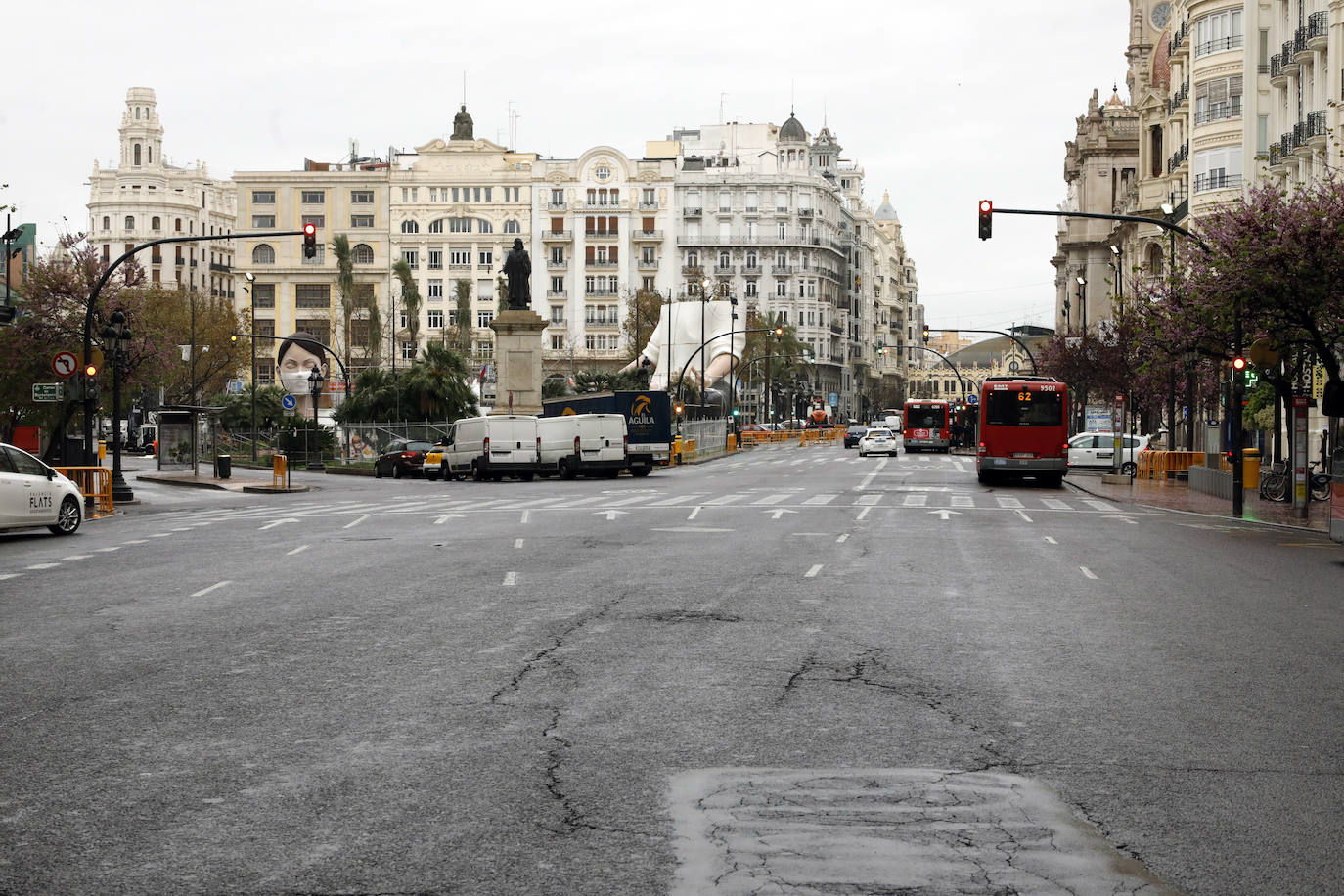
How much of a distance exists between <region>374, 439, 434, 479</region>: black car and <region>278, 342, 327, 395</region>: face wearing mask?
133 feet

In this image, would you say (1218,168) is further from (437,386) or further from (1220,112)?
(437,386)

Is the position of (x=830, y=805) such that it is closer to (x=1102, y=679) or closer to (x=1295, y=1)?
(x=1102, y=679)

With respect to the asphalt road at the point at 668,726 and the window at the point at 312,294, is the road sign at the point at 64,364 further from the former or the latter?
the window at the point at 312,294

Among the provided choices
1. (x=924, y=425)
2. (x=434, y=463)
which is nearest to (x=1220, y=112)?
(x=924, y=425)

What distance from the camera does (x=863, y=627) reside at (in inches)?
525

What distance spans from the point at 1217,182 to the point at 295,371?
63014mm

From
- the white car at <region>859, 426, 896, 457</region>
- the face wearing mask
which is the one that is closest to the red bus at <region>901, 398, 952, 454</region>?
the white car at <region>859, 426, 896, 457</region>

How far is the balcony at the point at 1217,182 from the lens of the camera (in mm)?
63875

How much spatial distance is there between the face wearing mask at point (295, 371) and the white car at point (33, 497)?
7146 cm

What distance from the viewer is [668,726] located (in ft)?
29.3

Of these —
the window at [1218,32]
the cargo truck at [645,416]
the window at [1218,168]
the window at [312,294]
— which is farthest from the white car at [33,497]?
the window at [312,294]

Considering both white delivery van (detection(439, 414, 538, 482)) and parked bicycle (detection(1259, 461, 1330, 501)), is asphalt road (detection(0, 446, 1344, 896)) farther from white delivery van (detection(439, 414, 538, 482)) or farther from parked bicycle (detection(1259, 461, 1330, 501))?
white delivery van (detection(439, 414, 538, 482))

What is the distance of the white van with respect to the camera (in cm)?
4856

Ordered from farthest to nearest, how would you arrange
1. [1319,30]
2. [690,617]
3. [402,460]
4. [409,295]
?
1. [409,295]
2. [402,460]
3. [1319,30]
4. [690,617]
